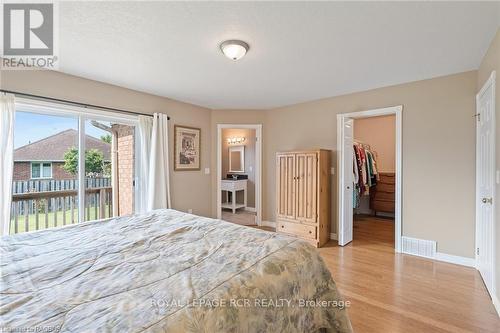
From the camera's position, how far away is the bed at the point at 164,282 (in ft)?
2.85

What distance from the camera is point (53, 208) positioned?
312 centimetres

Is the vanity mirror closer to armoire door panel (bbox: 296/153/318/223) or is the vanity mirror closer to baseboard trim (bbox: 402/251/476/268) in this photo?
armoire door panel (bbox: 296/153/318/223)

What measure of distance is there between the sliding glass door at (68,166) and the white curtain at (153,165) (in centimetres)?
17

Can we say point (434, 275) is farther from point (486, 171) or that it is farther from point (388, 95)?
point (388, 95)

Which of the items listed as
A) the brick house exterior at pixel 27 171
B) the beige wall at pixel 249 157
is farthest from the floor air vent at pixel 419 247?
the brick house exterior at pixel 27 171

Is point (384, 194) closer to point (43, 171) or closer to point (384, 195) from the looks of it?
point (384, 195)

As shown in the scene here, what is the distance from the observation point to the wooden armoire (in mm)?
3803

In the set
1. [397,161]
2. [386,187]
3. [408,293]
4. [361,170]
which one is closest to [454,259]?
[408,293]

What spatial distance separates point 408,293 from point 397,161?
1834 millimetres

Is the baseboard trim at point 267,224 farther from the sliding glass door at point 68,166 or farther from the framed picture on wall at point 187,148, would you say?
the sliding glass door at point 68,166

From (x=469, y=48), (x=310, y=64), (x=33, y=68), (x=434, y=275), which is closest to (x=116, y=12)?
(x=33, y=68)

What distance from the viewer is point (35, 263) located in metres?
1.28

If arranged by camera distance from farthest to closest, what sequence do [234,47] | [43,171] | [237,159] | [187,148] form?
[237,159] < [187,148] < [43,171] < [234,47]

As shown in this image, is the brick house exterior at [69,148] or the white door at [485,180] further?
the brick house exterior at [69,148]
